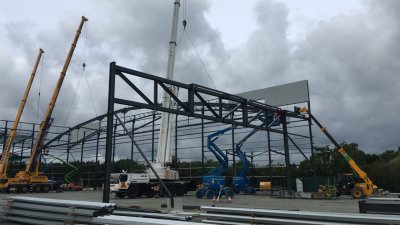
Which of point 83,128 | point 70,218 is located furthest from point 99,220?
point 83,128

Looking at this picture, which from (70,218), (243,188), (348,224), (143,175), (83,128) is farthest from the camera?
(83,128)

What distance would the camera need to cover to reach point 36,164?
3875 centimetres

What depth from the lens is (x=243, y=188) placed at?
31406 millimetres

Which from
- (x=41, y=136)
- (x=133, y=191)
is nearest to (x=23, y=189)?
(x=41, y=136)

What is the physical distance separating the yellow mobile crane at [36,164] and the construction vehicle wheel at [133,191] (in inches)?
617

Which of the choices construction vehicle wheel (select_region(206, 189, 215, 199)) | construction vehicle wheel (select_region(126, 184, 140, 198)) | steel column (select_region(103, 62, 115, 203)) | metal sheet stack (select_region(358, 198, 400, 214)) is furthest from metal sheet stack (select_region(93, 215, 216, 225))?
construction vehicle wheel (select_region(126, 184, 140, 198))

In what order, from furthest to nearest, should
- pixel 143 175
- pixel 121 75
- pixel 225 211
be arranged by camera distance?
pixel 143 175 < pixel 121 75 < pixel 225 211

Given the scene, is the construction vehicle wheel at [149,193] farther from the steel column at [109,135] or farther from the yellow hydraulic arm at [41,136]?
the yellow hydraulic arm at [41,136]

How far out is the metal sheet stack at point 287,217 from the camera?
7.10 meters

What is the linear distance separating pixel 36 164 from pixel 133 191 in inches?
692

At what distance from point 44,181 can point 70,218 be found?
33609 mm

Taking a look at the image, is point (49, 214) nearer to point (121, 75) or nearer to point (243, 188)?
point (121, 75)

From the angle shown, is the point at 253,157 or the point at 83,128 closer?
the point at 253,157

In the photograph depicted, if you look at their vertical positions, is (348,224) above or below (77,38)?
below
